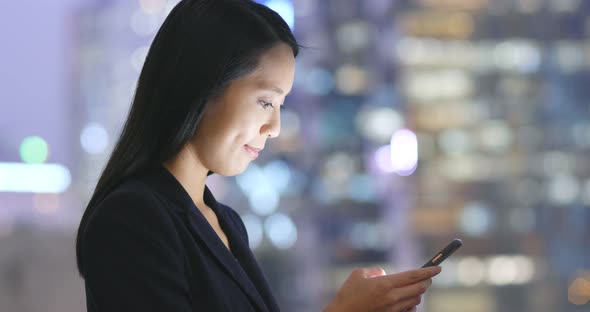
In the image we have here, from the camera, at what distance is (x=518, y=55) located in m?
12.6

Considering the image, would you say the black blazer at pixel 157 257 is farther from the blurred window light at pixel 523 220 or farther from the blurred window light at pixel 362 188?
the blurred window light at pixel 523 220

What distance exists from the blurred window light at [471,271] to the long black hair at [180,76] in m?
12.2

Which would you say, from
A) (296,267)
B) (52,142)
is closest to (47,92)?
(52,142)

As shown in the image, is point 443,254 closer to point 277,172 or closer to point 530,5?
point 530,5

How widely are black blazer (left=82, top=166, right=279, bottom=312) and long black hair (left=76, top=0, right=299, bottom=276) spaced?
3cm

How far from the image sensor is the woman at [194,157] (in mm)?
667

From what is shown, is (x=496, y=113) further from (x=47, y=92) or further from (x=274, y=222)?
(x=47, y=92)

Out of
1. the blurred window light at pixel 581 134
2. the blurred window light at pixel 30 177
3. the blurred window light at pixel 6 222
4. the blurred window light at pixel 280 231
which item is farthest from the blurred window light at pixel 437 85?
the blurred window light at pixel 6 222

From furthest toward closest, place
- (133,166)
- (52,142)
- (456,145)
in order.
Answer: (456,145) → (52,142) → (133,166)

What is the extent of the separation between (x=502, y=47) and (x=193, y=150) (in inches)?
487

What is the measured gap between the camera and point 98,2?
6.32 meters

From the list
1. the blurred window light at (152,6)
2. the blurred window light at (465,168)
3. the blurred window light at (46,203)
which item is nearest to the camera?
the blurred window light at (152,6)

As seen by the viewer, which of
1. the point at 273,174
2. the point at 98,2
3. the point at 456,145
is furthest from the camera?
the point at 456,145

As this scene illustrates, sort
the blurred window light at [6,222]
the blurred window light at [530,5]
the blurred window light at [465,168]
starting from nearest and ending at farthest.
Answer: the blurred window light at [6,222] < the blurred window light at [530,5] < the blurred window light at [465,168]
